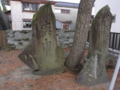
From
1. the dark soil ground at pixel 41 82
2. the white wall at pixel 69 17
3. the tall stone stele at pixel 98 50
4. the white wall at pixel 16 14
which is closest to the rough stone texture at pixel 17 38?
the dark soil ground at pixel 41 82

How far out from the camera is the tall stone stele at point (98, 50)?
9.14ft

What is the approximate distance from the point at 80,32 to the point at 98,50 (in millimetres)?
915

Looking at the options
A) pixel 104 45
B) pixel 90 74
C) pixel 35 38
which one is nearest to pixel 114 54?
pixel 104 45

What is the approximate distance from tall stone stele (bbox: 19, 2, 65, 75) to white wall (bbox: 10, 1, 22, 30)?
480 inches

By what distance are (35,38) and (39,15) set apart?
67 cm

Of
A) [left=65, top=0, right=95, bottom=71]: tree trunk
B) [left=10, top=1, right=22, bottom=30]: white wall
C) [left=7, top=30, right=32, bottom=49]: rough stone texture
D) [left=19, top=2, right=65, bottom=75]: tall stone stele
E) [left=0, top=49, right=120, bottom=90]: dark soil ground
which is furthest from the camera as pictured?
[left=10, top=1, right=22, bottom=30]: white wall

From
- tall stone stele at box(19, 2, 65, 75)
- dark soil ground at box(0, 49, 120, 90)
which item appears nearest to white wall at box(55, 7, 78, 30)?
tall stone stele at box(19, 2, 65, 75)

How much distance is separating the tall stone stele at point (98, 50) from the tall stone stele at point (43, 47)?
1.07 metres

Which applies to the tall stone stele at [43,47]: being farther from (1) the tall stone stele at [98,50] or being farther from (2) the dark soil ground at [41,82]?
(1) the tall stone stele at [98,50]

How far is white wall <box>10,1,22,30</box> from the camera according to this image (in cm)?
1351

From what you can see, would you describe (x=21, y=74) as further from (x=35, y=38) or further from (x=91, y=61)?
(x=91, y=61)

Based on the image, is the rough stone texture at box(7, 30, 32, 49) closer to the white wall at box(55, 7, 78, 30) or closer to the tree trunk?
the tree trunk

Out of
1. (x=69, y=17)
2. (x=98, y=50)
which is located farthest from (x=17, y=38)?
(x=69, y=17)

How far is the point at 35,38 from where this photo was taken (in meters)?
3.20
